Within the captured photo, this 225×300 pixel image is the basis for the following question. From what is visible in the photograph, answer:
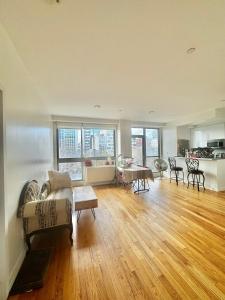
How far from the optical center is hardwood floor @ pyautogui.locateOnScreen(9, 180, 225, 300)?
153cm

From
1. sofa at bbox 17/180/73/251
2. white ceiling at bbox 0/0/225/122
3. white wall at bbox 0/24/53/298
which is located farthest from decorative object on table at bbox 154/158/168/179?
white wall at bbox 0/24/53/298

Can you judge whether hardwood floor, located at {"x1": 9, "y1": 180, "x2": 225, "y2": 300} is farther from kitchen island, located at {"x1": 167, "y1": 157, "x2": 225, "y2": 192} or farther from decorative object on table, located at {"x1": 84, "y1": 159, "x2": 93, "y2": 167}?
decorative object on table, located at {"x1": 84, "y1": 159, "x2": 93, "y2": 167}

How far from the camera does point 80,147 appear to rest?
6168 millimetres

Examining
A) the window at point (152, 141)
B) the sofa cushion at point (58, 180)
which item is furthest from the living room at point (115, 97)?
the window at point (152, 141)

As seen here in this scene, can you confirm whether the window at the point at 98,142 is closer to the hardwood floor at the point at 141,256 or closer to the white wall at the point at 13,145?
the hardwood floor at the point at 141,256

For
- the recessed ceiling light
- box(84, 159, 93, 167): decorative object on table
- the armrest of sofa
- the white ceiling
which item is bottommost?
the armrest of sofa

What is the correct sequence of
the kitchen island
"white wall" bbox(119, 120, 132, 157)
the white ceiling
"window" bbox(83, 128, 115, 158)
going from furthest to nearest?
"white wall" bbox(119, 120, 132, 157), "window" bbox(83, 128, 115, 158), the kitchen island, the white ceiling

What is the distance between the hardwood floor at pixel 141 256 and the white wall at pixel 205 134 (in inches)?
154

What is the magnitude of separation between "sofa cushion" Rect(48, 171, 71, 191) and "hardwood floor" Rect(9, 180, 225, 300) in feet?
2.83

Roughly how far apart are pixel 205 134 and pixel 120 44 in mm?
6431

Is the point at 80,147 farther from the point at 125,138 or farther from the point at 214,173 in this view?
the point at 214,173

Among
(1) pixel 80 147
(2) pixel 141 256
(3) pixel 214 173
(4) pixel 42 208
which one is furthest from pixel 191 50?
(1) pixel 80 147

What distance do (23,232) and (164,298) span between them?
1851 mm

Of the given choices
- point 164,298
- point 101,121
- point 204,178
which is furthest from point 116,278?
point 101,121
